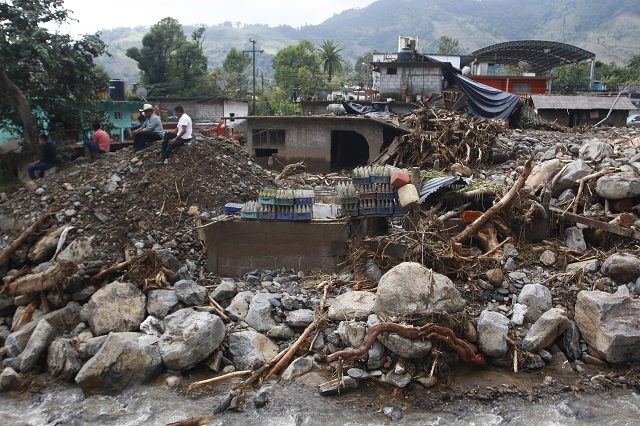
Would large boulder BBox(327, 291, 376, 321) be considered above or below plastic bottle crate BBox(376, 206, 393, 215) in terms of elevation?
below

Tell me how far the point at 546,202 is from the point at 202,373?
7.06m

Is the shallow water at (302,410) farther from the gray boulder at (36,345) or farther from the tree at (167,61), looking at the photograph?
the tree at (167,61)

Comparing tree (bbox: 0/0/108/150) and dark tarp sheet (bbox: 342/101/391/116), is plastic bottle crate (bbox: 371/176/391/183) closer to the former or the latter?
tree (bbox: 0/0/108/150)

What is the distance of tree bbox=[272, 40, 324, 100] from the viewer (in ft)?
161

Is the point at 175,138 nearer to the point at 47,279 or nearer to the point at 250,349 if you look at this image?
the point at 47,279

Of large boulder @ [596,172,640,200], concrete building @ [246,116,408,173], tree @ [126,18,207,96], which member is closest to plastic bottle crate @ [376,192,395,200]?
large boulder @ [596,172,640,200]

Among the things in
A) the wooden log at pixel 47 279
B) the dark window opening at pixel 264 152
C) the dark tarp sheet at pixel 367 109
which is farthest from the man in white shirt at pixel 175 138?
the dark tarp sheet at pixel 367 109

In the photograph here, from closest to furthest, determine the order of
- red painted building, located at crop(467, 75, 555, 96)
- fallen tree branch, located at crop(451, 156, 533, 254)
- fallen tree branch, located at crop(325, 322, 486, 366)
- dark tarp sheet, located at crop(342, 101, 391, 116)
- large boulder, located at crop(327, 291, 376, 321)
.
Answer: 1. fallen tree branch, located at crop(325, 322, 486, 366)
2. large boulder, located at crop(327, 291, 376, 321)
3. fallen tree branch, located at crop(451, 156, 533, 254)
4. dark tarp sheet, located at crop(342, 101, 391, 116)
5. red painted building, located at crop(467, 75, 555, 96)

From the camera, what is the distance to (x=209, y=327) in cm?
774

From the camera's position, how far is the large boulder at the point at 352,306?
319 inches

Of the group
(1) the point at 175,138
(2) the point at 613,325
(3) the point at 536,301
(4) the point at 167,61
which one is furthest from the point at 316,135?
A: (4) the point at 167,61

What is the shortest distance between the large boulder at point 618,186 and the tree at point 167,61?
39.7m

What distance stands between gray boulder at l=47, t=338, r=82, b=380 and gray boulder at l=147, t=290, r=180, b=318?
1.28 metres

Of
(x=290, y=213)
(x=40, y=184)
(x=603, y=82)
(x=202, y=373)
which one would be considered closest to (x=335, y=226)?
(x=290, y=213)
